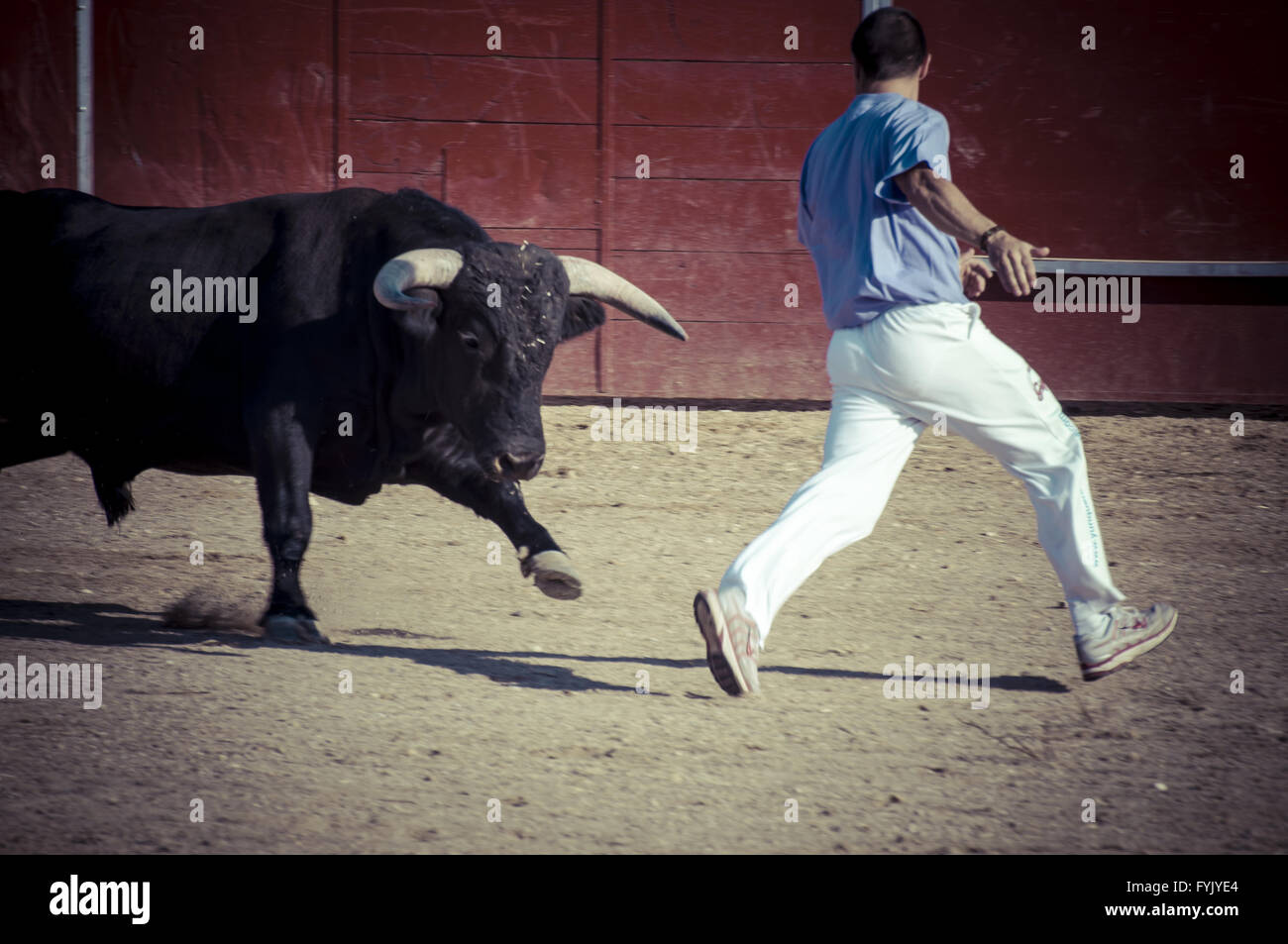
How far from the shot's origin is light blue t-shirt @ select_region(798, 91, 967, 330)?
363 cm

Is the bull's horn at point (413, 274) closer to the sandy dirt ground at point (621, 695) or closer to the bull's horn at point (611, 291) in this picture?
the bull's horn at point (611, 291)

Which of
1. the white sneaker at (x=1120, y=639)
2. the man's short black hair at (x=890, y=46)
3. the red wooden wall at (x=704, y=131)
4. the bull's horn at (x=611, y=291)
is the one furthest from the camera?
the red wooden wall at (x=704, y=131)

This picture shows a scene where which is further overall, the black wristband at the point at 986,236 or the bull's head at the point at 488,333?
the bull's head at the point at 488,333

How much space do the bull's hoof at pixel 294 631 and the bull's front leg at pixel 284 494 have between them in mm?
60

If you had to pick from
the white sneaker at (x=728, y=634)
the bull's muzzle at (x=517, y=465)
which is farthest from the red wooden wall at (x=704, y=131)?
the white sneaker at (x=728, y=634)

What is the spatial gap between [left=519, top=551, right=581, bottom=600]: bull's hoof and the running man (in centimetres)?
105

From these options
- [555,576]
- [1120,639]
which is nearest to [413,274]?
[555,576]

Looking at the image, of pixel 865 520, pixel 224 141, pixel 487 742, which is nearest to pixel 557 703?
pixel 487 742

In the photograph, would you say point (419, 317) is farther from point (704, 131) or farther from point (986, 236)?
point (704, 131)

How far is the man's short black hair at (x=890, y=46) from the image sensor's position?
3730 mm

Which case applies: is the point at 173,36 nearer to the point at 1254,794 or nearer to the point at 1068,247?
the point at 1068,247

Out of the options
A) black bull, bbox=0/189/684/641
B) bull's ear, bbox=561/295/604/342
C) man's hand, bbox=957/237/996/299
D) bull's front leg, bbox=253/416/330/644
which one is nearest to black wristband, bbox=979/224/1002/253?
man's hand, bbox=957/237/996/299

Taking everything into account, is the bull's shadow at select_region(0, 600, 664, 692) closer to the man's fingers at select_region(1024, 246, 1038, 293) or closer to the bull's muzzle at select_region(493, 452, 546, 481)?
the bull's muzzle at select_region(493, 452, 546, 481)

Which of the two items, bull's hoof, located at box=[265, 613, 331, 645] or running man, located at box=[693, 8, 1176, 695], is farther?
bull's hoof, located at box=[265, 613, 331, 645]
